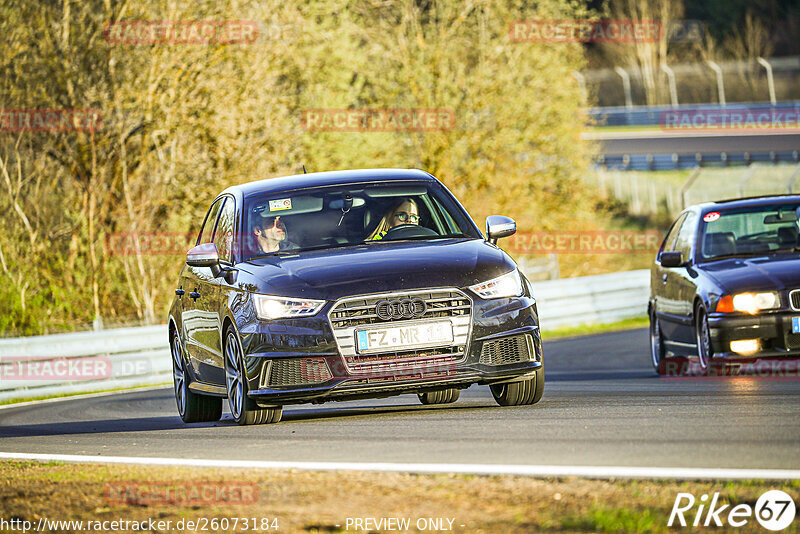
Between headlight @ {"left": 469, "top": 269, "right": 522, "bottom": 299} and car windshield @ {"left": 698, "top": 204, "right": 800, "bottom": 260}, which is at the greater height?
headlight @ {"left": 469, "top": 269, "right": 522, "bottom": 299}

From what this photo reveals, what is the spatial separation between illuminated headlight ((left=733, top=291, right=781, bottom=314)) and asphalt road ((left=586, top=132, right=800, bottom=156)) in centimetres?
4619

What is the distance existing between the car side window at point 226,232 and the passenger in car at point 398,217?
1077 mm

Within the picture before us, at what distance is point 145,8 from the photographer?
79.8ft

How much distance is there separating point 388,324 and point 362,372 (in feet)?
1.11

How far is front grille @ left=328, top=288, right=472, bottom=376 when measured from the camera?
335 inches

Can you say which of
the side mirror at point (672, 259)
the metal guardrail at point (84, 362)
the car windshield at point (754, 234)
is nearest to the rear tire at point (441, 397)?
the side mirror at point (672, 259)

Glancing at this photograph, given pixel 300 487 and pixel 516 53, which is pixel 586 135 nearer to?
pixel 516 53

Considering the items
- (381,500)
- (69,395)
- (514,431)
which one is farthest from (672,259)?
(69,395)

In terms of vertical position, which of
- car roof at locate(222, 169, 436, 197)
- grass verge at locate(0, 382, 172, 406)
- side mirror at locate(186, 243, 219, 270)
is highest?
car roof at locate(222, 169, 436, 197)

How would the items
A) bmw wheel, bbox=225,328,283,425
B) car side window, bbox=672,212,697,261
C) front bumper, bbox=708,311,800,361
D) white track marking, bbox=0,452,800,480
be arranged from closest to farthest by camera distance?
white track marking, bbox=0,452,800,480 → bmw wheel, bbox=225,328,283,425 → front bumper, bbox=708,311,800,361 → car side window, bbox=672,212,697,261

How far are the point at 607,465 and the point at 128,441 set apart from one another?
410 centimetres

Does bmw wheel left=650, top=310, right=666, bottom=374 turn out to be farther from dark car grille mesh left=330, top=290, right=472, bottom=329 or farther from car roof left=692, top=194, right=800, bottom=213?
dark car grille mesh left=330, top=290, right=472, bottom=329

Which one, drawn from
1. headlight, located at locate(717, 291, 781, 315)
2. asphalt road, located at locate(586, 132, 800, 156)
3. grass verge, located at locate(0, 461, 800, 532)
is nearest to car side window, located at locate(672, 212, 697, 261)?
headlight, located at locate(717, 291, 781, 315)

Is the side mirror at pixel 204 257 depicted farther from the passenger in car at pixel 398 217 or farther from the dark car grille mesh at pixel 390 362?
the dark car grille mesh at pixel 390 362
